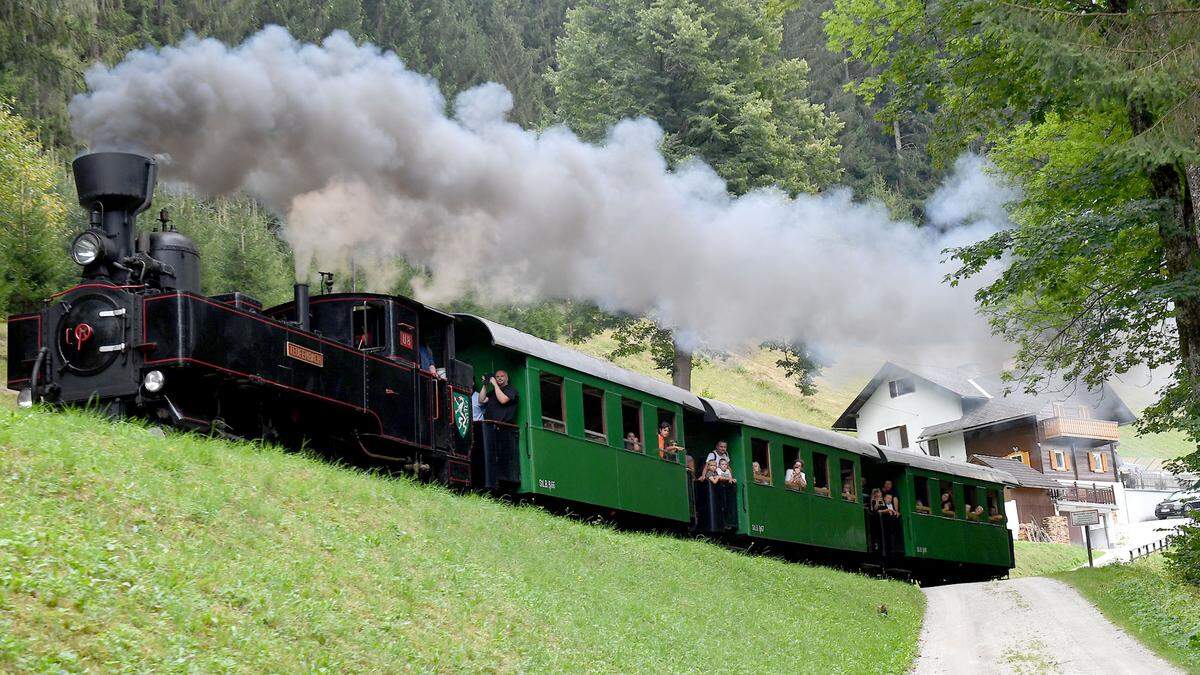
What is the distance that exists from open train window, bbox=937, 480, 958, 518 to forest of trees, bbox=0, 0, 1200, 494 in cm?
393

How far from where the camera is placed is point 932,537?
2341 cm

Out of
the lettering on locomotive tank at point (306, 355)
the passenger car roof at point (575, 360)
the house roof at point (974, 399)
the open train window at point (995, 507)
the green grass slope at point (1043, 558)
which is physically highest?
the house roof at point (974, 399)

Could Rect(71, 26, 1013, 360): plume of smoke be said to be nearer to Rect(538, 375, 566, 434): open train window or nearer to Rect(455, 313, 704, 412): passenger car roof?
Rect(455, 313, 704, 412): passenger car roof

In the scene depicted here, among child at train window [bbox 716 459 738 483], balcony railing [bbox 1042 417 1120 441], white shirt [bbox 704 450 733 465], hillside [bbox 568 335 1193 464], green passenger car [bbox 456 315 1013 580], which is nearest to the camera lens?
green passenger car [bbox 456 315 1013 580]

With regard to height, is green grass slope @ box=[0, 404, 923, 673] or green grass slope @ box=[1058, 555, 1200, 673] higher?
green grass slope @ box=[0, 404, 923, 673]

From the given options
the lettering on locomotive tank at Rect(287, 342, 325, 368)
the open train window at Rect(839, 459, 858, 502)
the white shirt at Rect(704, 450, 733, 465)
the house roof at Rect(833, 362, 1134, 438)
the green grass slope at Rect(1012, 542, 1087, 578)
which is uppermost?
the house roof at Rect(833, 362, 1134, 438)

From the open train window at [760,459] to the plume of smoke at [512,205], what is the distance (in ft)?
17.5

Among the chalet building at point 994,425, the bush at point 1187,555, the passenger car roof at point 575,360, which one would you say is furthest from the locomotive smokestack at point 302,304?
the chalet building at point 994,425

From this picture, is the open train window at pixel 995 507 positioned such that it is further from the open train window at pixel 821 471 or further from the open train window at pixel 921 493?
the open train window at pixel 821 471

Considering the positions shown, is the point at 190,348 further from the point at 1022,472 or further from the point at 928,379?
the point at 928,379

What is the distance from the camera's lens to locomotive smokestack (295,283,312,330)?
12.6 meters

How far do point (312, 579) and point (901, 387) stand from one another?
47106mm

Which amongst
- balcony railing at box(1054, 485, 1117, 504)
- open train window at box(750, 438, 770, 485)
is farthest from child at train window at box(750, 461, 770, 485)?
balcony railing at box(1054, 485, 1117, 504)

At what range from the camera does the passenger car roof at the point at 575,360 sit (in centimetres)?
1493
